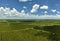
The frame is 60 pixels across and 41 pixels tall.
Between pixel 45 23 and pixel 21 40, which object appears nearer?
pixel 21 40

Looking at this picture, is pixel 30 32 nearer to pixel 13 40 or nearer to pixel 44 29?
pixel 44 29

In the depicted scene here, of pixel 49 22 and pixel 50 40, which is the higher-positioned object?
pixel 49 22

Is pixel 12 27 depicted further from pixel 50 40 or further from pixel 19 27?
pixel 50 40

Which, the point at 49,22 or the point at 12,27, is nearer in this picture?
the point at 12,27

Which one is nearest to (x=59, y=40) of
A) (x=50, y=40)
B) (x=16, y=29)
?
(x=50, y=40)

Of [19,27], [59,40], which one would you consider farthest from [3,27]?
[59,40]

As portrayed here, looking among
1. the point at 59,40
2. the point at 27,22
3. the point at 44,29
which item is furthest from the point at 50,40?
the point at 27,22

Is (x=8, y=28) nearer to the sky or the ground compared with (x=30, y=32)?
nearer to the sky

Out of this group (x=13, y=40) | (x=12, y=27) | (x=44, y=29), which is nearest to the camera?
(x=13, y=40)

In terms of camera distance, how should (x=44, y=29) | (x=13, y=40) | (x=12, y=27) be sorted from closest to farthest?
1. (x=13, y=40)
2. (x=12, y=27)
3. (x=44, y=29)
